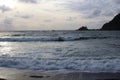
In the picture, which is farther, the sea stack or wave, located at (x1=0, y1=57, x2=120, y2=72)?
the sea stack

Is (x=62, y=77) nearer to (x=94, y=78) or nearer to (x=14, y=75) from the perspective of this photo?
(x=94, y=78)

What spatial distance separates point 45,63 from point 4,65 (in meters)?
1.96

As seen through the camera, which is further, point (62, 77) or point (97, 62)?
point (97, 62)

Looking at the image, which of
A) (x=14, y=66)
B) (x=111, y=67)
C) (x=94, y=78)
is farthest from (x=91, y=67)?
(x=14, y=66)

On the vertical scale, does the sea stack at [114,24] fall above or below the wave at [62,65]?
above

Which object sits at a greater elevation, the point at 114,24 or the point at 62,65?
the point at 114,24

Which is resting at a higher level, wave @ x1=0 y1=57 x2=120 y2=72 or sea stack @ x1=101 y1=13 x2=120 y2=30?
sea stack @ x1=101 y1=13 x2=120 y2=30

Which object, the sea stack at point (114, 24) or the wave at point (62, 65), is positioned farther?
the sea stack at point (114, 24)

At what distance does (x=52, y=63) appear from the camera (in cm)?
1249

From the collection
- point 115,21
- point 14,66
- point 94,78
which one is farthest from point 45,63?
point 115,21

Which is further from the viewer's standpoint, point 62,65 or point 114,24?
point 114,24

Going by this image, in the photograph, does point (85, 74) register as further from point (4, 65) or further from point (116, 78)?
point (4, 65)

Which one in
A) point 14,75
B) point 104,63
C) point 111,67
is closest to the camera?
point 14,75

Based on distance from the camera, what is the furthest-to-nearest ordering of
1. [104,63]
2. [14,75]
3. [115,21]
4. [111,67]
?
[115,21], [104,63], [111,67], [14,75]
